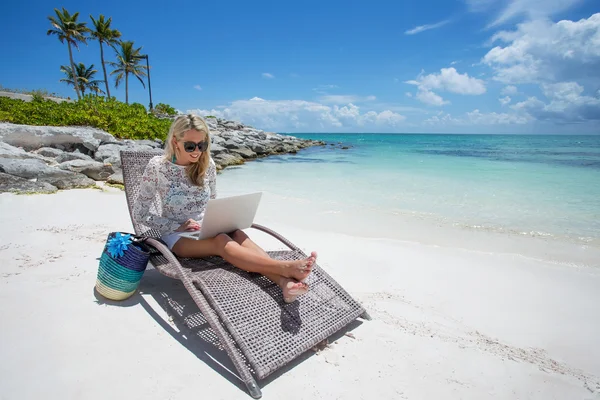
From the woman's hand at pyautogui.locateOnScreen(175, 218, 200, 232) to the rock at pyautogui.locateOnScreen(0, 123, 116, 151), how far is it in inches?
366

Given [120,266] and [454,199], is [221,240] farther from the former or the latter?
→ [454,199]

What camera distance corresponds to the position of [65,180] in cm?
703

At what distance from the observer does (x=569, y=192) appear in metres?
9.92

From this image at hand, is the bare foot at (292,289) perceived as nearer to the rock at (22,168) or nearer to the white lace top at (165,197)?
the white lace top at (165,197)

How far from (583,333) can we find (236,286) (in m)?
2.90

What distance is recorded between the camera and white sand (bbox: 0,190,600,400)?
2.02 m

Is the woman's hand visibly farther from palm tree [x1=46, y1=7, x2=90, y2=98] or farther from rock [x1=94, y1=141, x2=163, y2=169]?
palm tree [x1=46, y1=7, x2=90, y2=98]

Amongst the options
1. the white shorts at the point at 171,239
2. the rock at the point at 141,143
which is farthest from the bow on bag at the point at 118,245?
the rock at the point at 141,143

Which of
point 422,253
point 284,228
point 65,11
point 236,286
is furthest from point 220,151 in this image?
point 65,11

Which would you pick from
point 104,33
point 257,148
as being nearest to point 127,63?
point 104,33

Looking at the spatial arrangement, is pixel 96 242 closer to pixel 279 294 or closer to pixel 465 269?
pixel 279 294

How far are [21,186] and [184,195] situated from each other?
530cm

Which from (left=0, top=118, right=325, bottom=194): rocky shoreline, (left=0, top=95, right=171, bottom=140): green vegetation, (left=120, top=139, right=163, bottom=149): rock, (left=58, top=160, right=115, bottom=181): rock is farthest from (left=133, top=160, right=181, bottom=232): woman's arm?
(left=0, top=95, right=171, bottom=140): green vegetation

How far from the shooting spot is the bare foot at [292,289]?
92.6 inches
